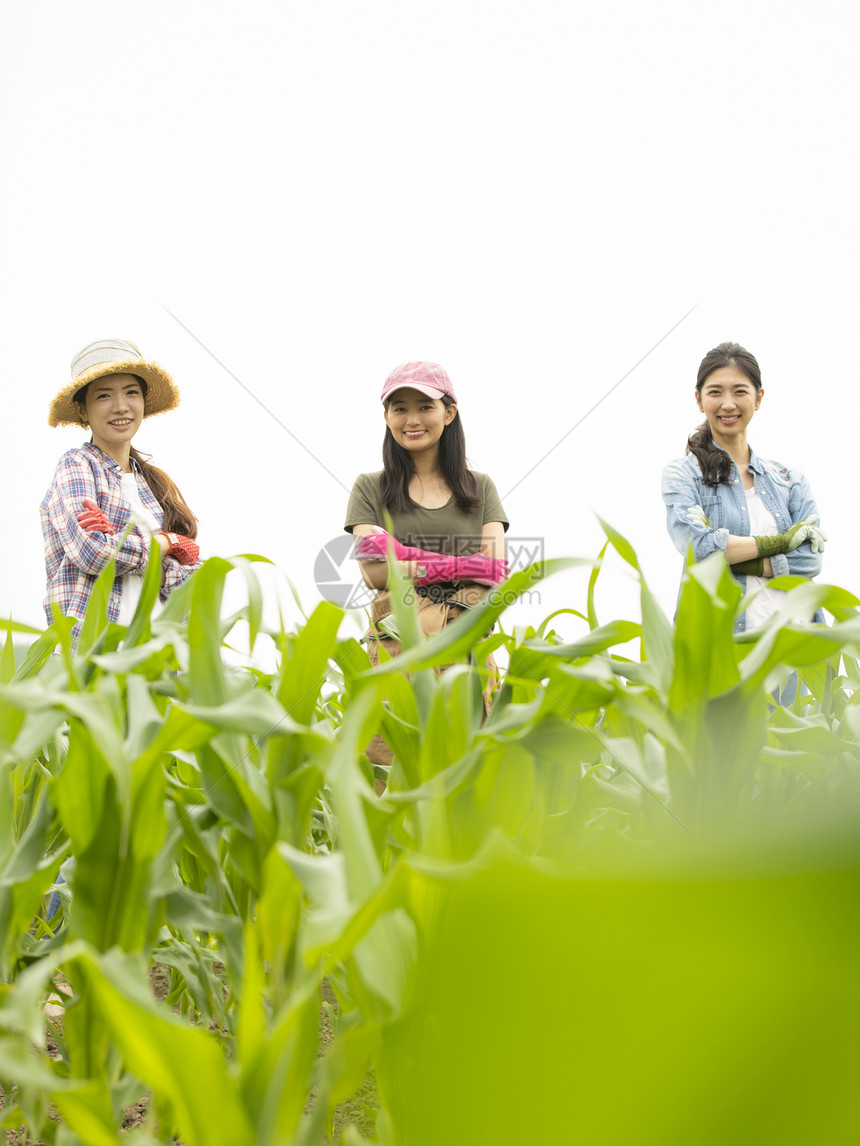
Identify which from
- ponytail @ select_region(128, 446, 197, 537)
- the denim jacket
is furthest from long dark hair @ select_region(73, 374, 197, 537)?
the denim jacket

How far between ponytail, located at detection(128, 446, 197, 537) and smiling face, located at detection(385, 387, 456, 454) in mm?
488

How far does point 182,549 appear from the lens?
1.48 m

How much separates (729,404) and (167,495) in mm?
1179

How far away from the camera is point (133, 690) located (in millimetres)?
315

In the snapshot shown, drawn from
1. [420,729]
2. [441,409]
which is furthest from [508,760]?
[441,409]

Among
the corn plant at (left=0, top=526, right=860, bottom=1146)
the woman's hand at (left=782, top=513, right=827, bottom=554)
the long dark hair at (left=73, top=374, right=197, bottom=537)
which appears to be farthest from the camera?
the long dark hair at (left=73, top=374, right=197, bottom=537)

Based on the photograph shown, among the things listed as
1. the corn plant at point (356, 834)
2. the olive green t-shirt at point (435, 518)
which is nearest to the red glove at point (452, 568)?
the olive green t-shirt at point (435, 518)

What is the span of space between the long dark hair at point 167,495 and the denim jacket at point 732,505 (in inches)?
38.2

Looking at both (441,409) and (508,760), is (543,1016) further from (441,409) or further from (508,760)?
(441,409)

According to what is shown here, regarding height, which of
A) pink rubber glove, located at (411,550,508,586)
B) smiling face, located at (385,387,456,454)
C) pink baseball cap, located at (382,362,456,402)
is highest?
pink baseball cap, located at (382,362,456,402)

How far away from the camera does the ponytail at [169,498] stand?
166 centimetres

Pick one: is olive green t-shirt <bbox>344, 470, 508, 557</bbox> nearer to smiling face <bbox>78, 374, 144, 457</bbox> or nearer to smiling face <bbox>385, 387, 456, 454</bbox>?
smiling face <bbox>385, 387, 456, 454</bbox>

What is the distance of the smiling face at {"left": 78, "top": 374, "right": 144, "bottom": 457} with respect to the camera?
63.2 inches

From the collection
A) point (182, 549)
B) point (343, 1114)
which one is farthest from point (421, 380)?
point (343, 1114)
